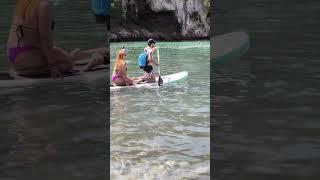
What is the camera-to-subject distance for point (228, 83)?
723 centimetres

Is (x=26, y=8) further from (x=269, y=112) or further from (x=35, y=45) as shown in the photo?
(x=269, y=112)

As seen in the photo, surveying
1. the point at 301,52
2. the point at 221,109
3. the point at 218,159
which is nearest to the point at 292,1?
the point at 301,52

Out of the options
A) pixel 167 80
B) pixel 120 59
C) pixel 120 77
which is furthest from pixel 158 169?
pixel 167 80

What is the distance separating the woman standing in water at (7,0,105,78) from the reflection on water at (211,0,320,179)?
1.38m

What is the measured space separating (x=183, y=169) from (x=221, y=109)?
201cm

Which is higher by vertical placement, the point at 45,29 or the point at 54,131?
the point at 45,29

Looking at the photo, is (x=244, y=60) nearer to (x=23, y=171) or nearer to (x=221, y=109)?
(x=221, y=109)

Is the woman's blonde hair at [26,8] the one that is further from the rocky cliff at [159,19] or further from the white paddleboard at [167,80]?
the rocky cliff at [159,19]

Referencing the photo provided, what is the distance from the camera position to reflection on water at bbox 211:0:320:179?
11.7ft

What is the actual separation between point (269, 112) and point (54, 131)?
1.95 m

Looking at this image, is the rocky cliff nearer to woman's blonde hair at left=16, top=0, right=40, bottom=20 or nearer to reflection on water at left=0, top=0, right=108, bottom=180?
reflection on water at left=0, top=0, right=108, bottom=180

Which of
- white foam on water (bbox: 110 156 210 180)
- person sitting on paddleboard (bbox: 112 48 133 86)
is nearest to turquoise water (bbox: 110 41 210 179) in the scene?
white foam on water (bbox: 110 156 210 180)

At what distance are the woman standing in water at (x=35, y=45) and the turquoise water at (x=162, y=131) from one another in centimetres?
70

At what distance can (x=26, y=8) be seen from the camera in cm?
455
